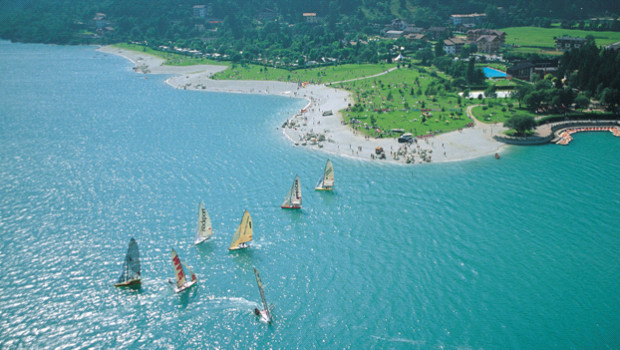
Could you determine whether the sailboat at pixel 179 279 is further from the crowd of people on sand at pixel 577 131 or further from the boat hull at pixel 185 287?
the crowd of people on sand at pixel 577 131

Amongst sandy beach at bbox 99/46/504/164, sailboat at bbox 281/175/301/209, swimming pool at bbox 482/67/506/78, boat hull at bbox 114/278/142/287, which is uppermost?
swimming pool at bbox 482/67/506/78

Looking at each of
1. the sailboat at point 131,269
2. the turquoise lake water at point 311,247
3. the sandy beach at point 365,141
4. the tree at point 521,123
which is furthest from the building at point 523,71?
the sailboat at point 131,269

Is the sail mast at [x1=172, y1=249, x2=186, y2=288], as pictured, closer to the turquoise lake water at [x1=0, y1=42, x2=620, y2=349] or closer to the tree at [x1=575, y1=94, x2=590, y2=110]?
the turquoise lake water at [x1=0, y1=42, x2=620, y2=349]

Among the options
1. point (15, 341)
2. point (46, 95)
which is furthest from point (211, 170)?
point (46, 95)

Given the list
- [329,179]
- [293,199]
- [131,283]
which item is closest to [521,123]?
[329,179]

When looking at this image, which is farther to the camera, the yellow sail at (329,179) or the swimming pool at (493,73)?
the swimming pool at (493,73)

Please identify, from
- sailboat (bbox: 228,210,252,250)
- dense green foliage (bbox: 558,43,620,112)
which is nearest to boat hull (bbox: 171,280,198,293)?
sailboat (bbox: 228,210,252,250)

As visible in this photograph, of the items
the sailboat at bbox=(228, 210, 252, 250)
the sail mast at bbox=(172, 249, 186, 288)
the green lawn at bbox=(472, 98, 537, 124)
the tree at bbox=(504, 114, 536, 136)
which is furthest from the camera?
the green lawn at bbox=(472, 98, 537, 124)
